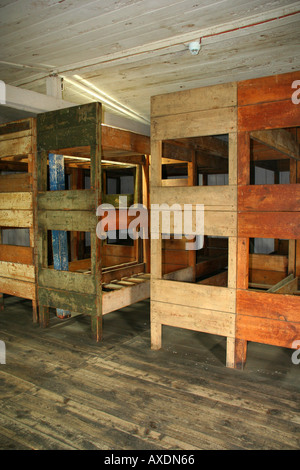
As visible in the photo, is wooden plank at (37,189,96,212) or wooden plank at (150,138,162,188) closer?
wooden plank at (150,138,162,188)

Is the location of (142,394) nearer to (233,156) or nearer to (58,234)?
(233,156)

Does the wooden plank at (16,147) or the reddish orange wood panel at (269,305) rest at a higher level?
the wooden plank at (16,147)

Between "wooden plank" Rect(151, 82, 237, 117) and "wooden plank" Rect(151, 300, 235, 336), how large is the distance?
1.93 meters

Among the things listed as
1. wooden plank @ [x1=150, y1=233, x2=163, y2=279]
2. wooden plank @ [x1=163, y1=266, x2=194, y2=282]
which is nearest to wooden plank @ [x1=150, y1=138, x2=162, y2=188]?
wooden plank @ [x1=150, y1=233, x2=163, y2=279]

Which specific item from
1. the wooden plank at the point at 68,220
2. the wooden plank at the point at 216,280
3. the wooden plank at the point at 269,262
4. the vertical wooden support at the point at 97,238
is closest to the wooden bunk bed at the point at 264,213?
the wooden plank at the point at 216,280

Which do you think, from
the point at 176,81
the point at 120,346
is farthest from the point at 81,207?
the point at 176,81

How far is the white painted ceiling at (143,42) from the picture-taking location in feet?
9.76

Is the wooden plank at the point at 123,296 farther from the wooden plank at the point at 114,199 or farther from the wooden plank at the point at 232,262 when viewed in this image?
the wooden plank at the point at 232,262

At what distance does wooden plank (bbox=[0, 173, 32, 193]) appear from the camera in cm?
459

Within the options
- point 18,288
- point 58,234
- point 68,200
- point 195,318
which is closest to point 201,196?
point 195,318

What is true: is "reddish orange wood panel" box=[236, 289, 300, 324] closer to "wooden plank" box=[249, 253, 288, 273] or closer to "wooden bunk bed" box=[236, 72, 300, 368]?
"wooden bunk bed" box=[236, 72, 300, 368]

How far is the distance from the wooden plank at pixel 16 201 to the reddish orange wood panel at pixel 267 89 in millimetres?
2832

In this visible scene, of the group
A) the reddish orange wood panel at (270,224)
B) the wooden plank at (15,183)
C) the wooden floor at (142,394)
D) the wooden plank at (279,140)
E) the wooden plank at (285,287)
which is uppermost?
the wooden plank at (279,140)
